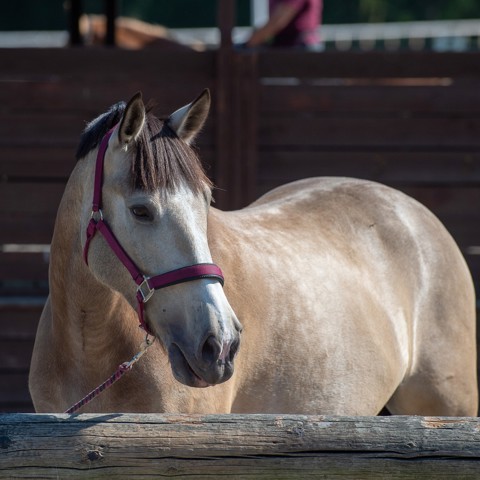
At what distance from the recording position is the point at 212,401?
3.40m

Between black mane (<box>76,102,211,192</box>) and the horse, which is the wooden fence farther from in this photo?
black mane (<box>76,102,211,192</box>)

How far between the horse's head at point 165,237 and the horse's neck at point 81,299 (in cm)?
13

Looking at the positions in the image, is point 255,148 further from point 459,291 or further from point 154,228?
point 154,228

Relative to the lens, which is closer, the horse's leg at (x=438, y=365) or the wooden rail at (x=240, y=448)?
the wooden rail at (x=240, y=448)

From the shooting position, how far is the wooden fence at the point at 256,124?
626 centimetres

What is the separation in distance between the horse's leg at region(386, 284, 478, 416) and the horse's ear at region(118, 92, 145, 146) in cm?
200

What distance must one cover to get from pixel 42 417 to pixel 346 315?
186 cm

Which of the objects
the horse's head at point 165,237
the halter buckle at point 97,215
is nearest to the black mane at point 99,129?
the horse's head at point 165,237

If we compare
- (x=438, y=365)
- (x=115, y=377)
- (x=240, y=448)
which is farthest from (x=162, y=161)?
(x=438, y=365)

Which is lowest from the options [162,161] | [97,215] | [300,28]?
[300,28]

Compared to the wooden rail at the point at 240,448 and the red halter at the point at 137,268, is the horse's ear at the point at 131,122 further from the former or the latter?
the wooden rail at the point at 240,448

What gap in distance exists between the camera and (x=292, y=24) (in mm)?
7012

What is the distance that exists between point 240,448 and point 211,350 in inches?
16.3

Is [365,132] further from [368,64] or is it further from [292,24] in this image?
[292,24]
